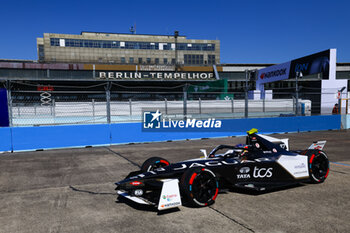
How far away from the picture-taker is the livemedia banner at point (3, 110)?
1105 cm

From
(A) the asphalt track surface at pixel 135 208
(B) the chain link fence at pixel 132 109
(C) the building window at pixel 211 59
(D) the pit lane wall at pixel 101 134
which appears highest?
(C) the building window at pixel 211 59

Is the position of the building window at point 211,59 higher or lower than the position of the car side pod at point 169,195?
higher

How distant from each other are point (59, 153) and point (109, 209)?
6422mm

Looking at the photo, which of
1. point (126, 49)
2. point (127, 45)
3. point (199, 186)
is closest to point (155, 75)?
point (126, 49)

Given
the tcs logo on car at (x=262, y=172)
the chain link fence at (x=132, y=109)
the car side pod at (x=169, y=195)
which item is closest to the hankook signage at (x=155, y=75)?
the chain link fence at (x=132, y=109)

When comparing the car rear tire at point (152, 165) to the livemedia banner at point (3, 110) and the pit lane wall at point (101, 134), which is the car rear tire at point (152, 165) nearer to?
the pit lane wall at point (101, 134)

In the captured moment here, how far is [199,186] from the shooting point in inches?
184

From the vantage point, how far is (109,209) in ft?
15.1

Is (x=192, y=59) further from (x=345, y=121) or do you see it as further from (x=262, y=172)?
(x=262, y=172)

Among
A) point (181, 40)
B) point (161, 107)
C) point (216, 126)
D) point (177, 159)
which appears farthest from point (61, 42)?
point (177, 159)

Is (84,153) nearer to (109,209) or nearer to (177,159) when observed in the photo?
(177,159)

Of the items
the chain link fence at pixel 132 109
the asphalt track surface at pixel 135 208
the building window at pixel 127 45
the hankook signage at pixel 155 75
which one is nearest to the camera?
the asphalt track surface at pixel 135 208

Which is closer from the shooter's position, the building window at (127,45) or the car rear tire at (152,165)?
the car rear tire at (152,165)

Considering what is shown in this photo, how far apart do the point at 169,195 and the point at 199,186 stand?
0.62 m
